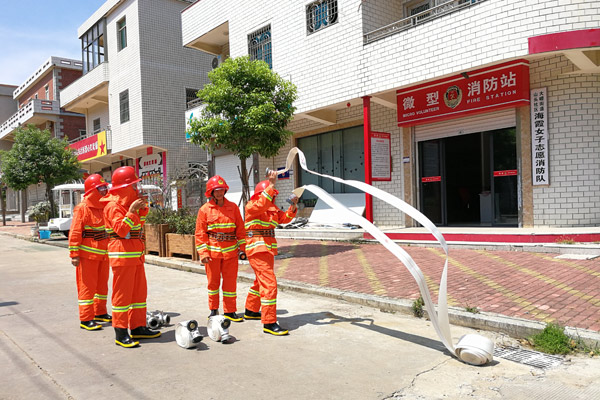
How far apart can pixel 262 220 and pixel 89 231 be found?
7.11 feet

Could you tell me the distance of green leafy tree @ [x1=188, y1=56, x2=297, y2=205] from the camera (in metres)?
10.1

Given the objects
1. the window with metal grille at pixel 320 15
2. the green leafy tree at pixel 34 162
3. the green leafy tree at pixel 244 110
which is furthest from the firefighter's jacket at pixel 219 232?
the green leafy tree at pixel 34 162

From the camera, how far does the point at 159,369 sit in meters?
4.13

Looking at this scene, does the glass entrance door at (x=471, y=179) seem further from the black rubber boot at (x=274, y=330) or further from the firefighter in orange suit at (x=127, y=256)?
the firefighter in orange suit at (x=127, y=256)

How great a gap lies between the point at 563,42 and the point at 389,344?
7.71m

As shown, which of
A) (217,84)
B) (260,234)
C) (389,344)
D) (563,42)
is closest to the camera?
(389,344)

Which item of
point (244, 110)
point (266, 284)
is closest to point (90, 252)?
point (266, 284)

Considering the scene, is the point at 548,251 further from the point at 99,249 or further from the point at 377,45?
the point at 99,249

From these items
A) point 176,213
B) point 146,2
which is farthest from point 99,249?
point 146,2

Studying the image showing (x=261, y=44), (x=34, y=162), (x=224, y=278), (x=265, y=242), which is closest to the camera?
(x=265, y=242)

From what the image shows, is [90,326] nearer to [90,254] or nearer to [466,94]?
[90,254]

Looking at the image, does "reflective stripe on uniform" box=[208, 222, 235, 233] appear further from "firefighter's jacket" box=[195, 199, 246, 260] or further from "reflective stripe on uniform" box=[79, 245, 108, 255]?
"reflective stripe on uniform" box=[79, 245, 108, 255]

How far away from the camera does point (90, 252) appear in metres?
5.64

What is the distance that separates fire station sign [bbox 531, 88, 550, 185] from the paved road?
704cm
